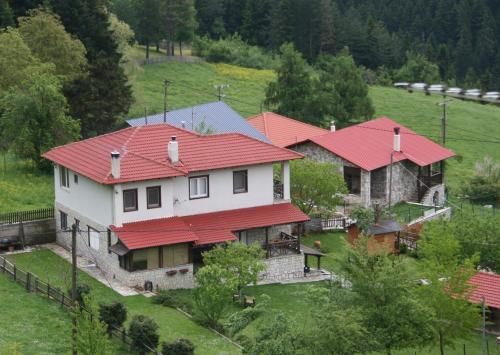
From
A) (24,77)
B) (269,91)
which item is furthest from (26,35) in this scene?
(269,91)

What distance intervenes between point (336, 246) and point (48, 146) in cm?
1962

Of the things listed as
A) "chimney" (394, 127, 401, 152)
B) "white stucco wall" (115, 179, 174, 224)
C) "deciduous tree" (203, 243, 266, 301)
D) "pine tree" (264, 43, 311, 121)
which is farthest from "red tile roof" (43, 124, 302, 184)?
"pine tree" (264, 43, 311, 121)

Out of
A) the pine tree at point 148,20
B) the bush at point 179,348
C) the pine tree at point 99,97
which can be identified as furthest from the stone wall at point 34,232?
the pine tree at point 148,20

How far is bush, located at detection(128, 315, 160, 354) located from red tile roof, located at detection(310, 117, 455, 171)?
1167 inches

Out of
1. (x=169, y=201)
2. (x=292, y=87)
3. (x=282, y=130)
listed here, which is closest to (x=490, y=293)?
(x=169, y=201)

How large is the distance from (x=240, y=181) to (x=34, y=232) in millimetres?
10940

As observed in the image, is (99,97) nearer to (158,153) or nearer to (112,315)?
(158,153)

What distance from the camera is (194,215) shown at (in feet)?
157

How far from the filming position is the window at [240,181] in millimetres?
49094

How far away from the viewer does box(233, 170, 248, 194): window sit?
161ft

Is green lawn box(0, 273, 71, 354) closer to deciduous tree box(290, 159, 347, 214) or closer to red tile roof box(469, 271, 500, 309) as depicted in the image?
red tile roof box(469, 271, 500, 309)

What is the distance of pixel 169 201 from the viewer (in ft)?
153

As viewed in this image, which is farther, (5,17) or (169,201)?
(5,17)

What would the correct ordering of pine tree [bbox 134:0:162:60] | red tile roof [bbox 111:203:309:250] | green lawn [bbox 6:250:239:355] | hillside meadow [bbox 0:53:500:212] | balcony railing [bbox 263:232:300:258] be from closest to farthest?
1. green lawn [bbox 6:250:239:355]
2. red tile roof [bbox 111:203:309:250]
3. balcony railing [bbox 263:232:300:258]
4. hillside meadow [bbox 0:53:500:212]
5. pine tree [bbox 134:0:162:60]
